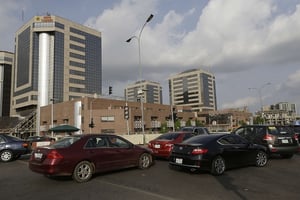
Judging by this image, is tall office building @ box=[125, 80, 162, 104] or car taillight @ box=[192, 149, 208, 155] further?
tall office building @ box=[125, 80, 162, 104]

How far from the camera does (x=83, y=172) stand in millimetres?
8430

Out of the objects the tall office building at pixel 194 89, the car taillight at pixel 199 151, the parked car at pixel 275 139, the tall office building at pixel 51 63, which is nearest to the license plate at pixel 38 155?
the car taillight at pixel 199 151

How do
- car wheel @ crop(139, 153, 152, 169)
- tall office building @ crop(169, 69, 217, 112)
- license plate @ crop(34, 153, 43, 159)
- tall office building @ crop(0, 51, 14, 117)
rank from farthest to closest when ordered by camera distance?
tall office building @ crop(169, 69, 217, 112)
tall office building @ crop(0, 51, 14, 117)
car wheel @ crop(139, 153, 152, 169)
license plate @ crop(34, 153, 43, 159)

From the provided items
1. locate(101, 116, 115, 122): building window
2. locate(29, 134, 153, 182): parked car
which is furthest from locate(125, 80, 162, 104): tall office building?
locate(29, 134, 153, 182): parked car

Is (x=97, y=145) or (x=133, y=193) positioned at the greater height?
(x=97, y=145)

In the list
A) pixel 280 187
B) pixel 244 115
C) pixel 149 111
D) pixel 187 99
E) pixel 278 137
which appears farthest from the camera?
pixel 187 99

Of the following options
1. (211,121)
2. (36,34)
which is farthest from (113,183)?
(211,121)

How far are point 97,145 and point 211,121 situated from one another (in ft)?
382

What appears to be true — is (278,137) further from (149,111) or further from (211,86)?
(211,86)

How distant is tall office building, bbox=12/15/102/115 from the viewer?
9925 centimetres

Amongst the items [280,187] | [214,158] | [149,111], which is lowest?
[280,187]

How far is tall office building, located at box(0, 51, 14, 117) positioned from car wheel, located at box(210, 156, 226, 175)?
133 metres

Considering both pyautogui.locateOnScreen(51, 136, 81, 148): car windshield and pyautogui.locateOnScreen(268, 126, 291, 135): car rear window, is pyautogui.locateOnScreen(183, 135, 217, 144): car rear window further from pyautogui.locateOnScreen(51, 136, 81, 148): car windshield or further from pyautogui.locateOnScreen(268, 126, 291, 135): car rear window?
pyautogui.locateOnScreen(268, 126, 291, 135): car rear window

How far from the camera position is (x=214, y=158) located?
358 inches
